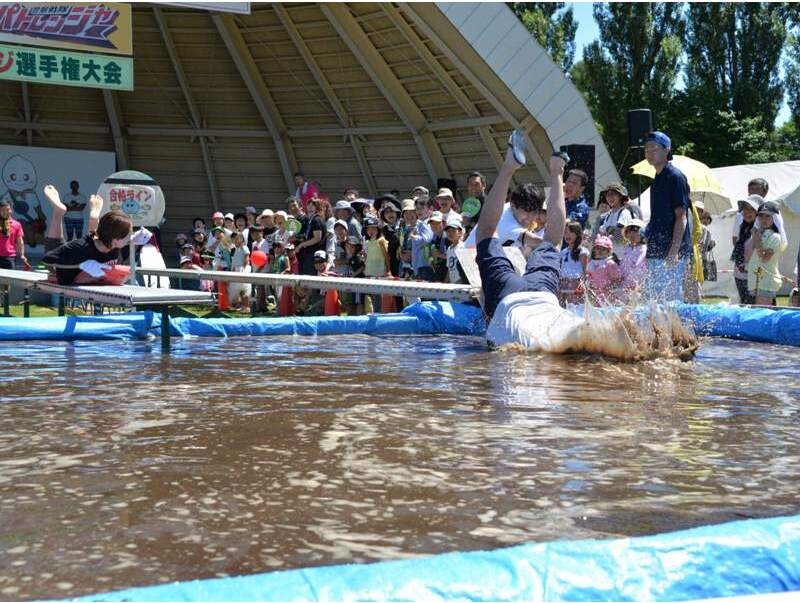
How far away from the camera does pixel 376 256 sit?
12.2 m

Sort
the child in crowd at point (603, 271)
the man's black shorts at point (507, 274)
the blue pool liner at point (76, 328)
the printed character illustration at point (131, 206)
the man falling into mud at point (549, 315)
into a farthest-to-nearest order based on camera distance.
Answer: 1. the printed character illustration at point (131, 206)
2. the child in crowd at point (603, 271)
3. the blue pool liner at point (76, 328)
4. the man's black shorts at point (507, 274)
5. the man falling into mud at point (549, 315)

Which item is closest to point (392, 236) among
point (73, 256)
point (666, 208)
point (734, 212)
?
point (666, 208)

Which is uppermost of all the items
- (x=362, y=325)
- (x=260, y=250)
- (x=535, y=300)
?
(x=260, y=250)

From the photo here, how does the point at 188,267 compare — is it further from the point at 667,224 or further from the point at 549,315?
the point at 549,315

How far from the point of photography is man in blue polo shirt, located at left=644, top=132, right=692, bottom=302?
7828 mm

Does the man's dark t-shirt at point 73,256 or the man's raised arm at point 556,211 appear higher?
the man's raised arm at point 556,211

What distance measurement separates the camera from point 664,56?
28688mm

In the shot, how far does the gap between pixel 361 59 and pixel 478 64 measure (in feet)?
12.9

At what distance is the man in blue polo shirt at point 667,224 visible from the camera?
25.7 ft

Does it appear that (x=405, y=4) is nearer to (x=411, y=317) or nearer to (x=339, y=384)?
(x=411, y=317)

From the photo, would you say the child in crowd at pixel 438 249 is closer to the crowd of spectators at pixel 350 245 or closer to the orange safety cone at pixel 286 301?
the crowd of spectators at pixel 350 245

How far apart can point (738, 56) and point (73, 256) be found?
24657 millimetres

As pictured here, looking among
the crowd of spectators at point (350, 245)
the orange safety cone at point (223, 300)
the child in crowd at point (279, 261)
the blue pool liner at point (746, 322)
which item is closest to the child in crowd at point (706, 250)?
the crowd of spectators at point (350, 245)

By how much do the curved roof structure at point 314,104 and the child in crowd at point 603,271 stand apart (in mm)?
7223
